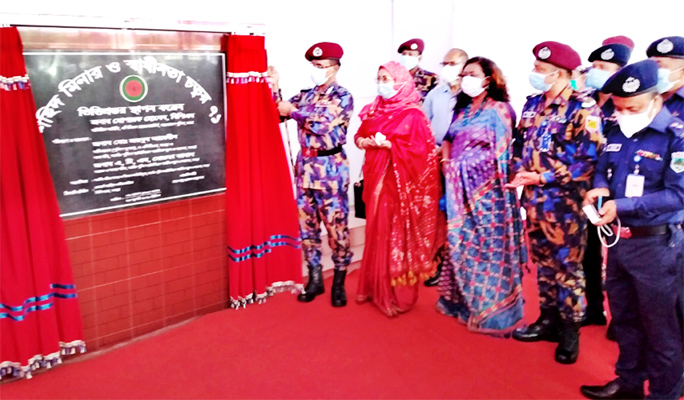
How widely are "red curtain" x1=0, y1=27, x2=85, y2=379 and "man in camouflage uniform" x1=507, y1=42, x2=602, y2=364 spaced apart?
236cm

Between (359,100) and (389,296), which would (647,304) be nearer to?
(389,296)

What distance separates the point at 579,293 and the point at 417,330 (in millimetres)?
934

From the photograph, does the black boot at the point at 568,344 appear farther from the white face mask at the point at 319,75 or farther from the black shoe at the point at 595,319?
the white face mask at the point at 319,75

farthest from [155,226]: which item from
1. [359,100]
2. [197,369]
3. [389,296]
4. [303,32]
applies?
[359,100]

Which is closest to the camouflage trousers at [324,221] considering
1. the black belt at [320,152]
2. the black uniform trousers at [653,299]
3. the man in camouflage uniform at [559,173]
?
the black belt at [320,152]

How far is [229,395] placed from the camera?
255cm

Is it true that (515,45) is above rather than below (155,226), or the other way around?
above

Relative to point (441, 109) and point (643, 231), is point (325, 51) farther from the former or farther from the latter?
point (643, 231)

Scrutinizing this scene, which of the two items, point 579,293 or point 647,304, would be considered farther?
point 579,293

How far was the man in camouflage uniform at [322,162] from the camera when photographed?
3371 millimetres

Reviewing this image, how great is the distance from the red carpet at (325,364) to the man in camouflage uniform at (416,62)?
1.82 metres

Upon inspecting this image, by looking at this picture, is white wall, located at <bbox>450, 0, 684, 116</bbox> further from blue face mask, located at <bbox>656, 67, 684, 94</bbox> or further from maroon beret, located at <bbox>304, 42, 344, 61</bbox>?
maroon beret, located at <bbox>304, 42, 344, 61</bbox>

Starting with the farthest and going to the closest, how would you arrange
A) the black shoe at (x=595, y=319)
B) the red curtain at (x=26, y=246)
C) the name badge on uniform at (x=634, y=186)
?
the black shoe at (x=595, y=319)
the red curtain at (x=26, y=246)
the name badge on uniform at (x=634, y=186)

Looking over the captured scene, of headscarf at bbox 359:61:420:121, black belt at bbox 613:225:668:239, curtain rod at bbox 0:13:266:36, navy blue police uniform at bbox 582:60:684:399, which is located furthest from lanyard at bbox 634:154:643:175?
curtain rod at bbox 0:13:266:36
